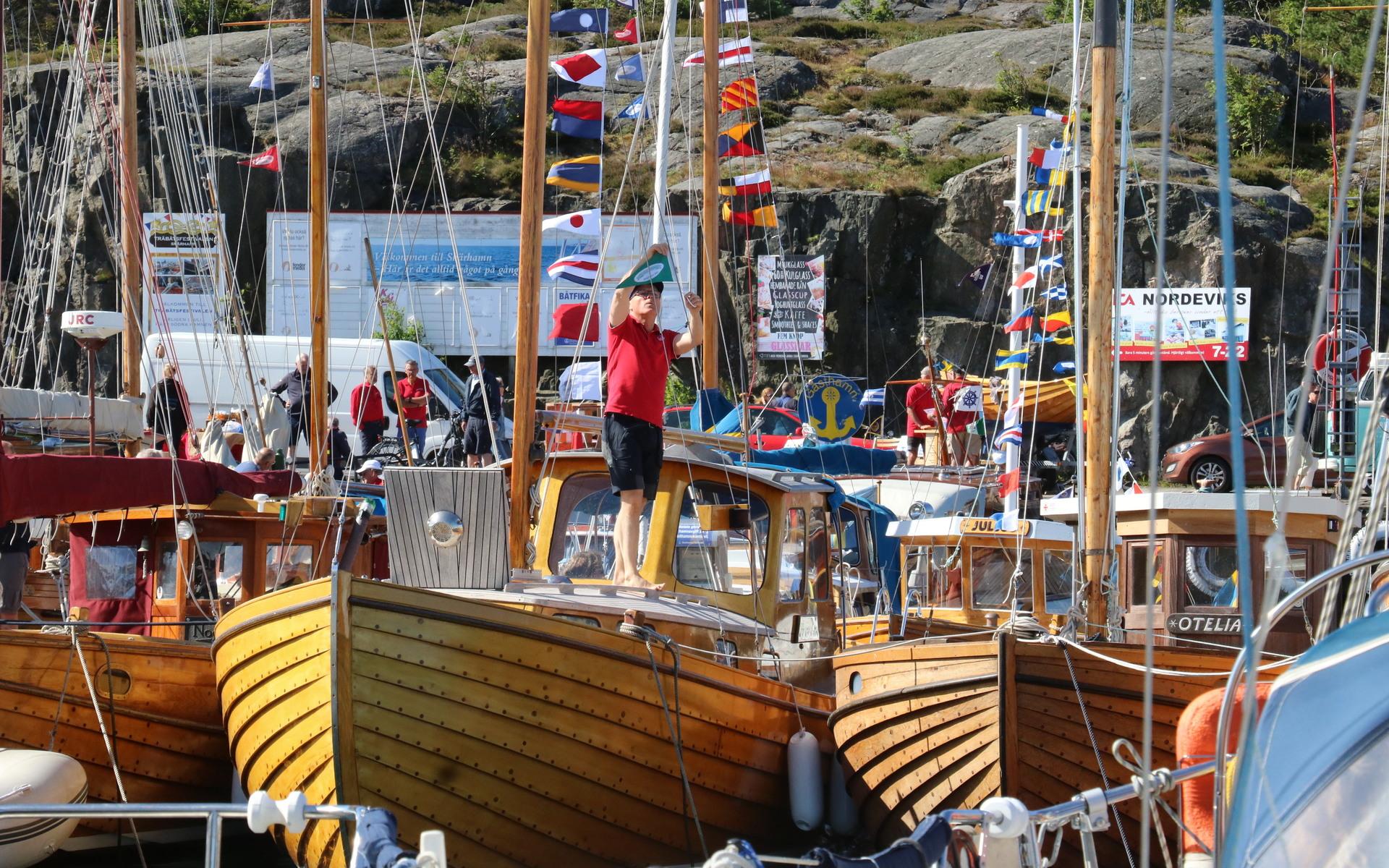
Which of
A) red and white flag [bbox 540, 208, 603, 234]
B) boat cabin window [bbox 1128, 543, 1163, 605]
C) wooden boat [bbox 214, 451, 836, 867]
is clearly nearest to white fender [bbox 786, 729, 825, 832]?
wooden boat [bbox 214, 451, 836, 867]

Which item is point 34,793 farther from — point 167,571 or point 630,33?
point 630,33

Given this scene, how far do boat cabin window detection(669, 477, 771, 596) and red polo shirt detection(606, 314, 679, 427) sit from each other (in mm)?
1203

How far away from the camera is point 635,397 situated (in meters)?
9.48

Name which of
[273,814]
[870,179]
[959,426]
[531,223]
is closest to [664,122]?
[531,223]

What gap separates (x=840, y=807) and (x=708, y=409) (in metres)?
7.11

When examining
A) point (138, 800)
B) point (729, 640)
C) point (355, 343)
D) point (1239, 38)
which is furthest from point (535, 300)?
point (1239, 38)

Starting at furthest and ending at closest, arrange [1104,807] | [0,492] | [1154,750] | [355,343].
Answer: [355,343] < [0,492] < [1154,750] < [1104,807]

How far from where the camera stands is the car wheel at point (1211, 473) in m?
25.2

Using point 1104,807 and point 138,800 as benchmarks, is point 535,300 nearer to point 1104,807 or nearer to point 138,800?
point 138,800

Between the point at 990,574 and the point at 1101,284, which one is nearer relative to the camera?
the point at 1101,284

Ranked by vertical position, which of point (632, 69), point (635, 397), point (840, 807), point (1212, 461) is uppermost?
point (632, 69)

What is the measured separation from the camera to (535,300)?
1026cm

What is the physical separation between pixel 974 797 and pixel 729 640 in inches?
73.8

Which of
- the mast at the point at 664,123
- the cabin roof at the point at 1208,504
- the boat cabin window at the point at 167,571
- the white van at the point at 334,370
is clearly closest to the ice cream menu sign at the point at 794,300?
the white van at the point at 334,370
